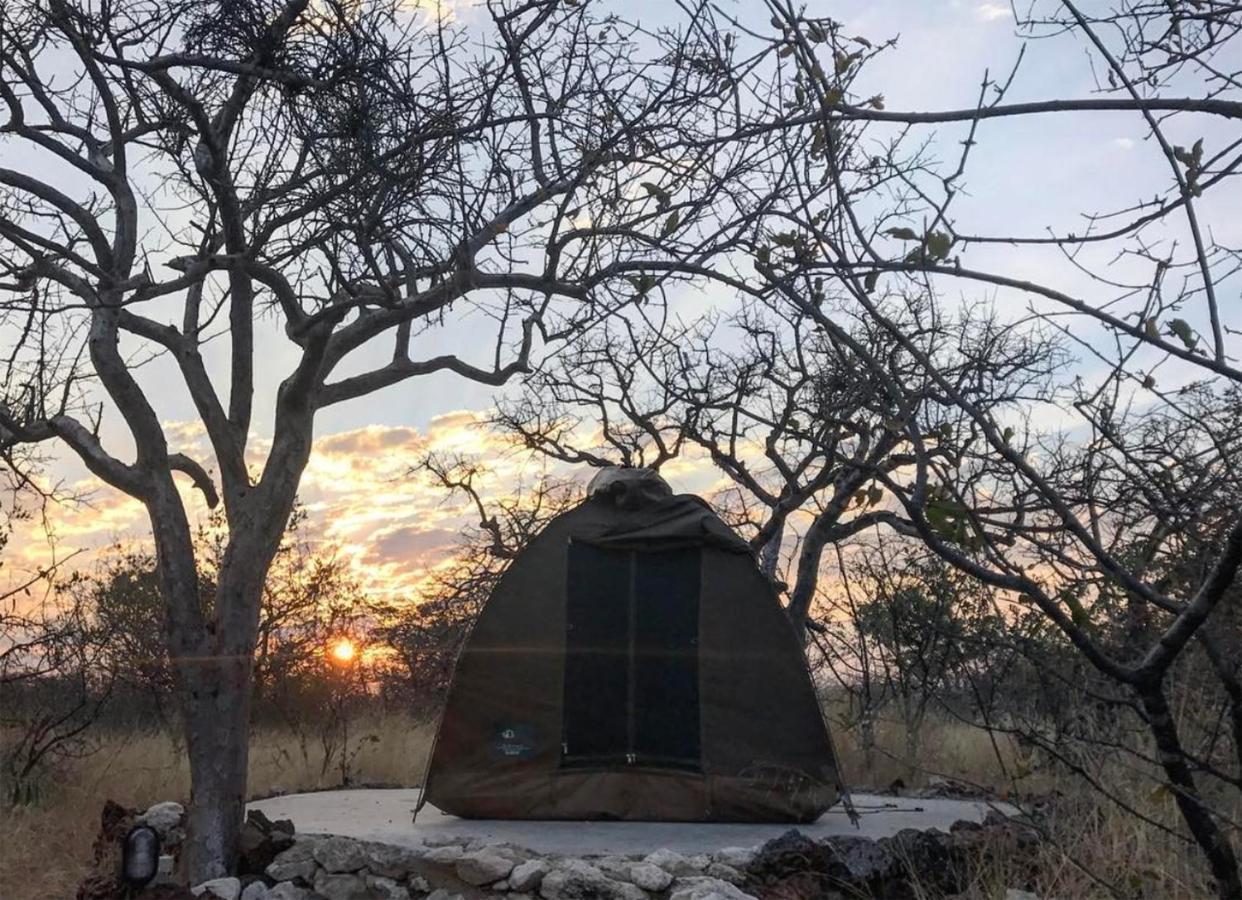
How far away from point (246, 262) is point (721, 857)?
428 centimetres

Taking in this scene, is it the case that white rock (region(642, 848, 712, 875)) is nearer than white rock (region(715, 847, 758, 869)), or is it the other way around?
white rock (region(642, 848, 712, 875))

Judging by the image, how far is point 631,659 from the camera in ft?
29.7

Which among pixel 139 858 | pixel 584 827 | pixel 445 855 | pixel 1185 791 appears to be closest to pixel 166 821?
pixel 139 858

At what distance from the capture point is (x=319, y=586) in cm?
1747

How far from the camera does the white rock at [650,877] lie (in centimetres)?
686

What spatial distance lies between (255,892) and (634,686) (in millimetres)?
2937

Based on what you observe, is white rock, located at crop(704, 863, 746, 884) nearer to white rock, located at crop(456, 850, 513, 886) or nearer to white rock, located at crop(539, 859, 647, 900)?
white rock, located at crop(539, 859, 647, 900)

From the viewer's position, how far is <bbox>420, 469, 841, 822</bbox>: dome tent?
341 inches

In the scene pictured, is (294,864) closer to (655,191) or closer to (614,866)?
(614,866)

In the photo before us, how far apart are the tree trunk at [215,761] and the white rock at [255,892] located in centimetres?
24

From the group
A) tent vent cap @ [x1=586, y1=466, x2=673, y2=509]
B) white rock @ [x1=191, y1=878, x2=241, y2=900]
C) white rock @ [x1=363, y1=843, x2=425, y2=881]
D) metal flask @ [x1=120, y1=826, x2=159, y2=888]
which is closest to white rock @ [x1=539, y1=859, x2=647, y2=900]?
white rock @ [x1=363, y1=843, x2=425, y2=881]

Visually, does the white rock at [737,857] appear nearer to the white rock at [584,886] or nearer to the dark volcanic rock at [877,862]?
the dark volcanic rock at [877,862]

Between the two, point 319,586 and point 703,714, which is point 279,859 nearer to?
point 703,714

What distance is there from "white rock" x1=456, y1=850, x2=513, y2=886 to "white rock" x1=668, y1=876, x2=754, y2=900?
981mm
